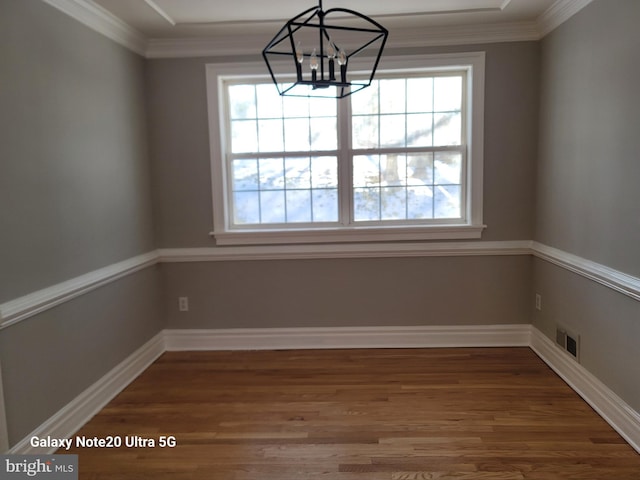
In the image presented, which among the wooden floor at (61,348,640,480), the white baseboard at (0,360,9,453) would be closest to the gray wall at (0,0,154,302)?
the white baseboard at (0,360,9,453)

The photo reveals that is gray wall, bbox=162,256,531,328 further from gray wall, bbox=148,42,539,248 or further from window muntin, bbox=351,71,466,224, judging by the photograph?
window muntin, bbox=351,71,466,224

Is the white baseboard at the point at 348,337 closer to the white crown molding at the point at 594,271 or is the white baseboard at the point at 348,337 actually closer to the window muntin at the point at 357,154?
the white crown molding at the point at 594,271

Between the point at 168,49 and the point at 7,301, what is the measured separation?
2227 mm

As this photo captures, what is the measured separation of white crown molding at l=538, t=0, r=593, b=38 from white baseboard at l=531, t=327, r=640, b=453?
85.6 inches

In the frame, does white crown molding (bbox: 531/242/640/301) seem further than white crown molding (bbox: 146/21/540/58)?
No

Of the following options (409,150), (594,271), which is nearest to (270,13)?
(409,150)

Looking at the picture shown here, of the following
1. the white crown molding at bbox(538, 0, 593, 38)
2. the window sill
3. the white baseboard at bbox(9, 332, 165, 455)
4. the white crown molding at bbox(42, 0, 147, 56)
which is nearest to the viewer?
the white baseboard at bbox(9, 332, 165, 455)

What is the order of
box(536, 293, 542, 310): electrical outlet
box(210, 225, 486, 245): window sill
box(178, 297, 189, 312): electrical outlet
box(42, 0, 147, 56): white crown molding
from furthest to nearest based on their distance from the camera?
1. box(178, 297, 189, 312): electrical outlet
2. box(210, 225, 486, 245): window sill
3. box(536, 293, 542, 310): electrical outlet
4. box(42, 0, 147, 56): white crown molding

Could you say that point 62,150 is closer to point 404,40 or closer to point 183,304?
point 183,304

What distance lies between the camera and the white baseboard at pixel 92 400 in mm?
2242

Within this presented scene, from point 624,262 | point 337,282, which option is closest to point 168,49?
point 337,282

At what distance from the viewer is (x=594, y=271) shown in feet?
8.45

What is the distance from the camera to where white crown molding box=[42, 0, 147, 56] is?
8.29 ft

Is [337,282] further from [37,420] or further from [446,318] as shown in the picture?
[37,420]
